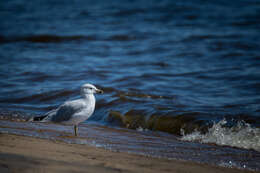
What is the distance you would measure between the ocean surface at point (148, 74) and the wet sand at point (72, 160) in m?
0.37

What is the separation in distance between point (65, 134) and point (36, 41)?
9.23 m

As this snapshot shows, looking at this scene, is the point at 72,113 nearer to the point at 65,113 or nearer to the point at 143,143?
the point at 65,113

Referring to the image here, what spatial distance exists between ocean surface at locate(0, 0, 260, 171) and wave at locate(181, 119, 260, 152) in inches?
0.5

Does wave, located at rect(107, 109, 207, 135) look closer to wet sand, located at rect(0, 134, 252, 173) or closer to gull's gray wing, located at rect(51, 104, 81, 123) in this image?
gull's gray wing, located at rect(51, 104, 81, 123)

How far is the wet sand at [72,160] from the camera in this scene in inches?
117

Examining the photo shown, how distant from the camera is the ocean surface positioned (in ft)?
16.1

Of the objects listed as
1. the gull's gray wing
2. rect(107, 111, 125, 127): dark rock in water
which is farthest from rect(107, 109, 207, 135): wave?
the gull's gray wing

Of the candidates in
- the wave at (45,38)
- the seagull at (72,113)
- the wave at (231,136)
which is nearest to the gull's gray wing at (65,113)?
the seagull at (72,113)

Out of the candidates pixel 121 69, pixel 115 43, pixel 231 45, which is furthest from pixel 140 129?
pixel 115 43

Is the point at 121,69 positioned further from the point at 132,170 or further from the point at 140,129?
the point at 132,170

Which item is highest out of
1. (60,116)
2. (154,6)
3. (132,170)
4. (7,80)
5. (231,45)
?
(154,6)

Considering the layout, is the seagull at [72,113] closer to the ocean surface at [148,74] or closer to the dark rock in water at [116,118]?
the ocean surface at [148,74]

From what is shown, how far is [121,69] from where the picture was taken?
9328mm

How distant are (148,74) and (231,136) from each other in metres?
4.06
